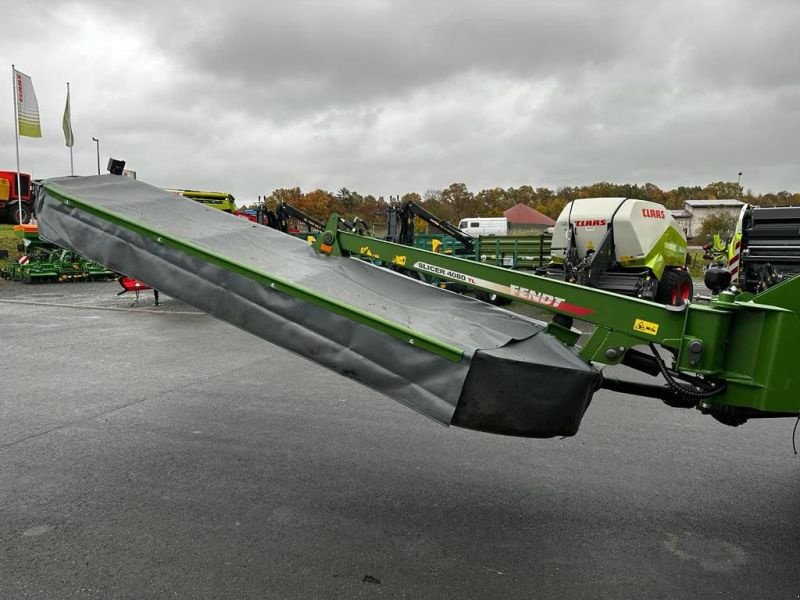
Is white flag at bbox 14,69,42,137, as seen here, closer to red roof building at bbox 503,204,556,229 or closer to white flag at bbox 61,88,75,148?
white flag at bbox 61,88,75,148

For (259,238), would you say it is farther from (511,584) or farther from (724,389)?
(724,389)

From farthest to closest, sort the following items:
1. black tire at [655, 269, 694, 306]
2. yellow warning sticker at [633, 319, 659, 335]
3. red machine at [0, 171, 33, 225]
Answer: red machine at [0, 171, 33, 225] < black tire at [655, 269, 694, 306] < yellow warning sticker at [633, 319, 659, 335]

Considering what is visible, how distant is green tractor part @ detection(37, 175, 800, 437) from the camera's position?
8.61 feet

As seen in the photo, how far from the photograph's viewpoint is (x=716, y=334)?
8.58ft

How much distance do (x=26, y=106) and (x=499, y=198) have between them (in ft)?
214

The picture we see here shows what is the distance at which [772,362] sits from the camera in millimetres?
2541

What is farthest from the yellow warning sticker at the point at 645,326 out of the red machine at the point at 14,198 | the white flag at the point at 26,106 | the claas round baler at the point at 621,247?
the white flag at the point at 26,106

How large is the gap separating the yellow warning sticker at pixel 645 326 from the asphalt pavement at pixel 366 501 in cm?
112

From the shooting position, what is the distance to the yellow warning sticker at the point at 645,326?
2.77 m

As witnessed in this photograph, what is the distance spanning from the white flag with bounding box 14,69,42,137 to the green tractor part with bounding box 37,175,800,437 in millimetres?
25076

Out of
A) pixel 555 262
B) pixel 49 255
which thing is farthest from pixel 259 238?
pixel 49 255

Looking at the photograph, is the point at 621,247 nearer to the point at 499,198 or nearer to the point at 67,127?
the point at 67,127

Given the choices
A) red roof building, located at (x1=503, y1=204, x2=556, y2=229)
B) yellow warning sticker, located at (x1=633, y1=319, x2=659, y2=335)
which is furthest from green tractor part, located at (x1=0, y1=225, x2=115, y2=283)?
red roof building, located at (x1=503, y1=204, x2=556, y2=229)

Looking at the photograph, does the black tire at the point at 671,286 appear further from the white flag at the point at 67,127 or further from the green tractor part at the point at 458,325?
the white flag at the point at 67,127
